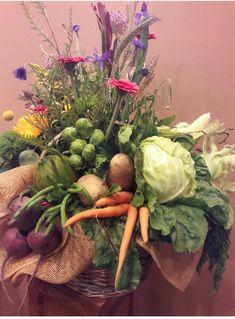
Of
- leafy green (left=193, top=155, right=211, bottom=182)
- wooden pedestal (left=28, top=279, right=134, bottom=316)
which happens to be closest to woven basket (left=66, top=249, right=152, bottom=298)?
wooden pedestal (left=28, top=279, right=134, bottom=316)

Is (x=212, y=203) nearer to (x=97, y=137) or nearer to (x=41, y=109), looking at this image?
(x=97, y=137)

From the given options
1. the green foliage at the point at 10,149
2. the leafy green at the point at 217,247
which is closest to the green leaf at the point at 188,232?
the leafy green at the point at 217,247

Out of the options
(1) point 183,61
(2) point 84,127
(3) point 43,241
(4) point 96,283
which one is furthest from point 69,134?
(1) point 183,61

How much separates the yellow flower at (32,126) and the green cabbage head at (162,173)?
26 centimetres

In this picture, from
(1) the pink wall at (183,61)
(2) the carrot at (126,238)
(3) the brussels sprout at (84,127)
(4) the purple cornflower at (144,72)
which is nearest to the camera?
(2) the carrot at (126,238)

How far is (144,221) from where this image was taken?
709 mm

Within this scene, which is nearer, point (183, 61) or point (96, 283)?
point (96, 283)

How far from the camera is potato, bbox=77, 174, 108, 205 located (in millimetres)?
752

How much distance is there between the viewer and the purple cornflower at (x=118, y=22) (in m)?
0.87

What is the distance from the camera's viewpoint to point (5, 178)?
0.80 metres

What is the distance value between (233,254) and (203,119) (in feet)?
1.58

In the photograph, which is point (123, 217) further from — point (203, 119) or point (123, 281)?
point (203, 119)

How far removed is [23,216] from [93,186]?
0.17 meters

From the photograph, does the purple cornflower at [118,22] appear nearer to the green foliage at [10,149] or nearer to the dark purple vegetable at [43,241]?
the green foliage at [10,149]
